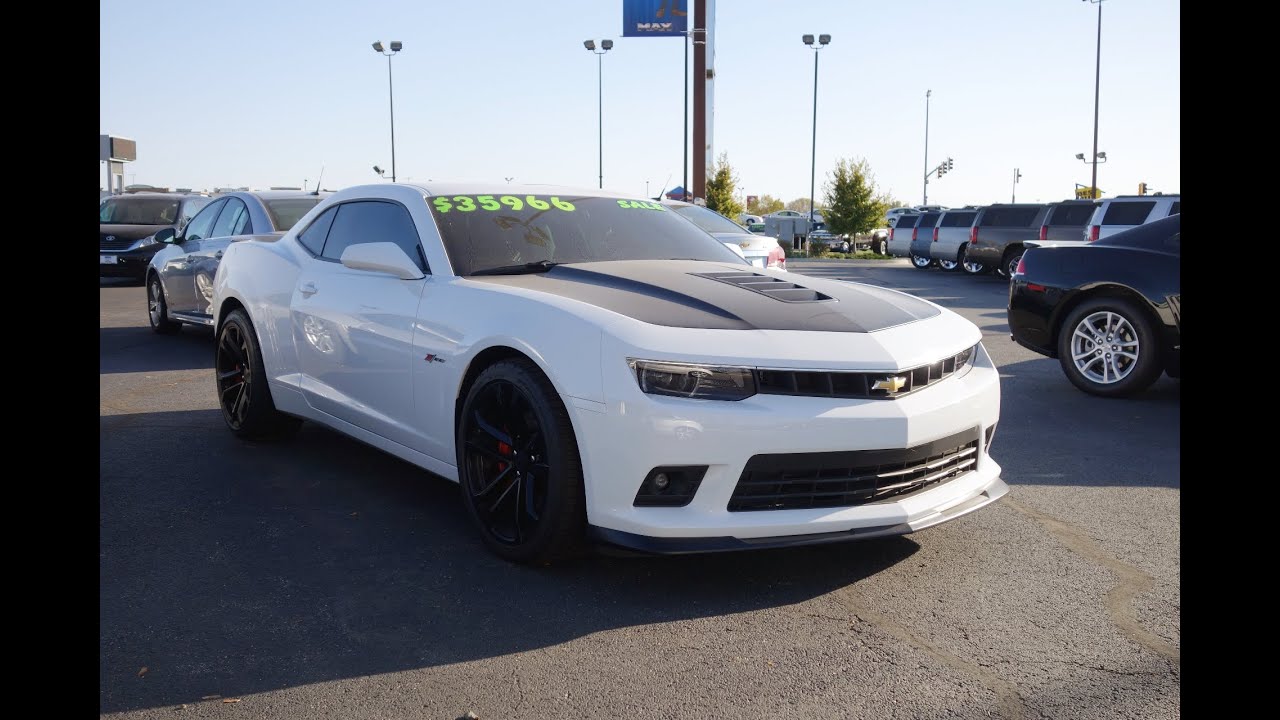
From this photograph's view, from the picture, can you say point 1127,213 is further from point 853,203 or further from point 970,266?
point 853,203

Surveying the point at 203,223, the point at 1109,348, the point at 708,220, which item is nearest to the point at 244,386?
the point at 203,223

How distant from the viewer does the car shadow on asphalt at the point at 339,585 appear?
3.18 m

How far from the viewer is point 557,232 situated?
197 inches

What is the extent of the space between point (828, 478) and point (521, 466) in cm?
109

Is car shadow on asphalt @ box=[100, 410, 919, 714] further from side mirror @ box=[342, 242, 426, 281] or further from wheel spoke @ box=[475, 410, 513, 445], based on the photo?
side mirror @ box=[342, 242, 426, 281]

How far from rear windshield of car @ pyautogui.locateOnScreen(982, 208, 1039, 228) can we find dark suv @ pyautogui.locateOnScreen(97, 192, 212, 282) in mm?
16513

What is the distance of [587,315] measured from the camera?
3.76 metres

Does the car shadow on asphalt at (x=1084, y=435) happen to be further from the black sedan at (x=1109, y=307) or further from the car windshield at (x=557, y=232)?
the car windshield at (x=557, y=232)

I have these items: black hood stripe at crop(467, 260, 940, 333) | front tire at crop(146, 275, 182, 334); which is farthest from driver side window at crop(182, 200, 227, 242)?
black hood stripe at crop(467, 260, 940, 333)

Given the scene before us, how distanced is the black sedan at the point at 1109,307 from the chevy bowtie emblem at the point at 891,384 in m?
4.58

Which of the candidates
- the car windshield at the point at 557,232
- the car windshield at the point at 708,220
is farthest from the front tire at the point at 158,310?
the car windshield at the point at 557,232

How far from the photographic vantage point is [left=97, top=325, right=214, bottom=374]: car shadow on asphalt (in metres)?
9.38

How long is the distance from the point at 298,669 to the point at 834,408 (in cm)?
181
